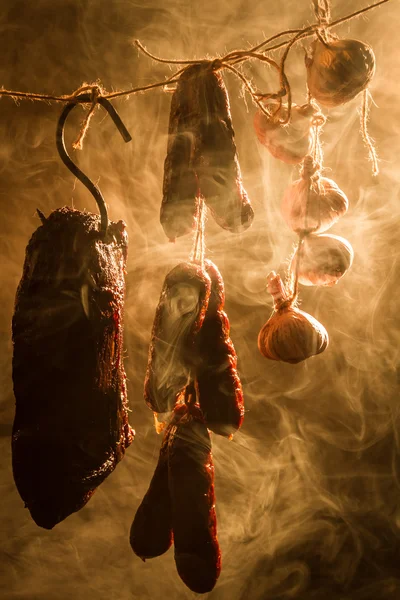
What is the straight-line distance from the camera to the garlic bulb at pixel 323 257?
1.08m

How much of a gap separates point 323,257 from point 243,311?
717 mm

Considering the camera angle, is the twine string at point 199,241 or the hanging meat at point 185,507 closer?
the hanging meat at point 185,507

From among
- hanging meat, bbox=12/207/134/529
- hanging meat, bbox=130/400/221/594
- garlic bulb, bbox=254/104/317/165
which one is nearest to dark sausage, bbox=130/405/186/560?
hanging meat, bbox=130/400/221/594

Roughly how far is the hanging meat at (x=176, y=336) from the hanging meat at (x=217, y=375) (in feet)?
0.19

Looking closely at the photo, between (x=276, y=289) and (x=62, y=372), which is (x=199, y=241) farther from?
(x=62, y=372)

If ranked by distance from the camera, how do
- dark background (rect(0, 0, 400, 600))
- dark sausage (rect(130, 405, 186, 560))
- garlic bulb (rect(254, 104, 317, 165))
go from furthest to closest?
1. dark background (rect(0, 0, 400, 600))
2. garlic bulb (rect(254, 104, 317, 165))
3. dark sausage (rect(130, 405, 186, 560))

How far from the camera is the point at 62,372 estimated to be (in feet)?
2.86

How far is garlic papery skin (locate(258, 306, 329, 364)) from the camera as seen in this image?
1042mm

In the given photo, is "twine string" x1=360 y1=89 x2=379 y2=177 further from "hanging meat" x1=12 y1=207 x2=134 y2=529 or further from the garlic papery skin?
"hanging meat" x1=12 y1=207 x2=134 y2=529

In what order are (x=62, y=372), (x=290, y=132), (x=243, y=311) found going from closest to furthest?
(x=62, y=372)
(x=290, y=132)
(x=243, y=311)

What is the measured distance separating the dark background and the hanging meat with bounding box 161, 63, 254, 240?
0.75 metres

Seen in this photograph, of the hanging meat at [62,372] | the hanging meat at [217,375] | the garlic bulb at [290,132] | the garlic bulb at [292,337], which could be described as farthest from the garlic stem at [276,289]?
the hanging meat at [62,372]

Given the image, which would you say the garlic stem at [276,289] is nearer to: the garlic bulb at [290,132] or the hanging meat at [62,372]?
the garlic bulb at [290,132]

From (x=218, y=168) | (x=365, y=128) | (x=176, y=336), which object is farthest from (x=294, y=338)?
(x=365, y=128)
